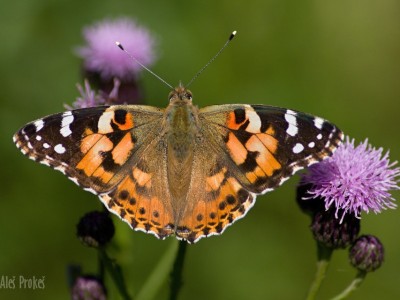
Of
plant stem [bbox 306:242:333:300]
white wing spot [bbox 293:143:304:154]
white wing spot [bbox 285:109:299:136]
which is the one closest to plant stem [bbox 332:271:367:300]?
plant stem [bbox 306:242:333:300]

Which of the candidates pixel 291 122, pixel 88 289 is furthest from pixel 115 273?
pixel 291 122

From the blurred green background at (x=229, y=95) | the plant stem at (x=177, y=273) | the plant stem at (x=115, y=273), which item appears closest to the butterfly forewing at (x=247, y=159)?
the plant stem at (x=177, y=273)

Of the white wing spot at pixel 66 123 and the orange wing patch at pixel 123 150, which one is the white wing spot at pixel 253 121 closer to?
the orange wing patch at pixel 123 150

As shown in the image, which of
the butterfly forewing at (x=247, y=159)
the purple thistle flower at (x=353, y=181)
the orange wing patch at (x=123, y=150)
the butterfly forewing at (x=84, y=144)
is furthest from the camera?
the purple thistle flower at (x=353, y=181)

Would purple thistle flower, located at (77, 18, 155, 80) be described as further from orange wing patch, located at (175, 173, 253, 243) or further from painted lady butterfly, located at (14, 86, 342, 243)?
orange wing patch, located at (175, 173, 253, 243)

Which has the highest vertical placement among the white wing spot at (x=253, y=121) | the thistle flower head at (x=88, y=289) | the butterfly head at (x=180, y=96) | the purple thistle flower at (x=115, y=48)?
the purple thistle flower at (x=115, y=48)

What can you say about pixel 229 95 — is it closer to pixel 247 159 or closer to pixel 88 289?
pixel 247 159
